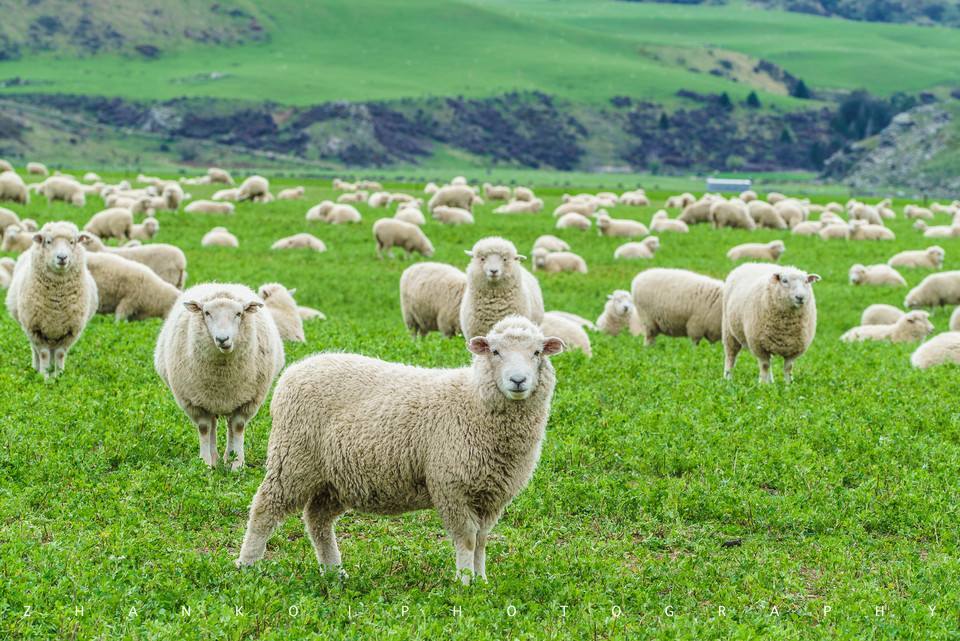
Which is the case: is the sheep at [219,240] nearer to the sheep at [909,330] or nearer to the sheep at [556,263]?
the sheep at [556,263]

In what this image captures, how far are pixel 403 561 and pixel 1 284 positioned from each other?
50.6ft

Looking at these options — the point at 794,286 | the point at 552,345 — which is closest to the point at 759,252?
the point at 794,286

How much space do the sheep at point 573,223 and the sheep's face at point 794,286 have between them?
74.6 feet

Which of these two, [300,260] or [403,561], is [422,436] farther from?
[300,260]

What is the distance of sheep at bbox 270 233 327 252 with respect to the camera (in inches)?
1144

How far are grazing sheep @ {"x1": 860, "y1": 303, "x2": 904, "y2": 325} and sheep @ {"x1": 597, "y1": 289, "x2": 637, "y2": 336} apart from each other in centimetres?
519

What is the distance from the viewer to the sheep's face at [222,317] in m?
9.24

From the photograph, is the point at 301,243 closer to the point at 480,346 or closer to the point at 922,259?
the point at 922,259

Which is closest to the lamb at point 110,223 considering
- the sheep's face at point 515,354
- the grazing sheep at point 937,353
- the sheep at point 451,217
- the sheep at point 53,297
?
the sheep at point 451,217

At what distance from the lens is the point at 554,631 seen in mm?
6215

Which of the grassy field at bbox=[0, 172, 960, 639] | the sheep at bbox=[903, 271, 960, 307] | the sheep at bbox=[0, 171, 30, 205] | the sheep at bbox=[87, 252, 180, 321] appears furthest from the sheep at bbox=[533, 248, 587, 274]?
the sheep at bbox=[0, 171, 30, 205]

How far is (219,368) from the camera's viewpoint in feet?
32.0

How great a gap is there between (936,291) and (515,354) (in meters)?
19.0

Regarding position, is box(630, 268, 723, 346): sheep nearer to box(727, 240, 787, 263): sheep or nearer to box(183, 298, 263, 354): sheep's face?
box(183, 298, 263, 354): sheep's face
